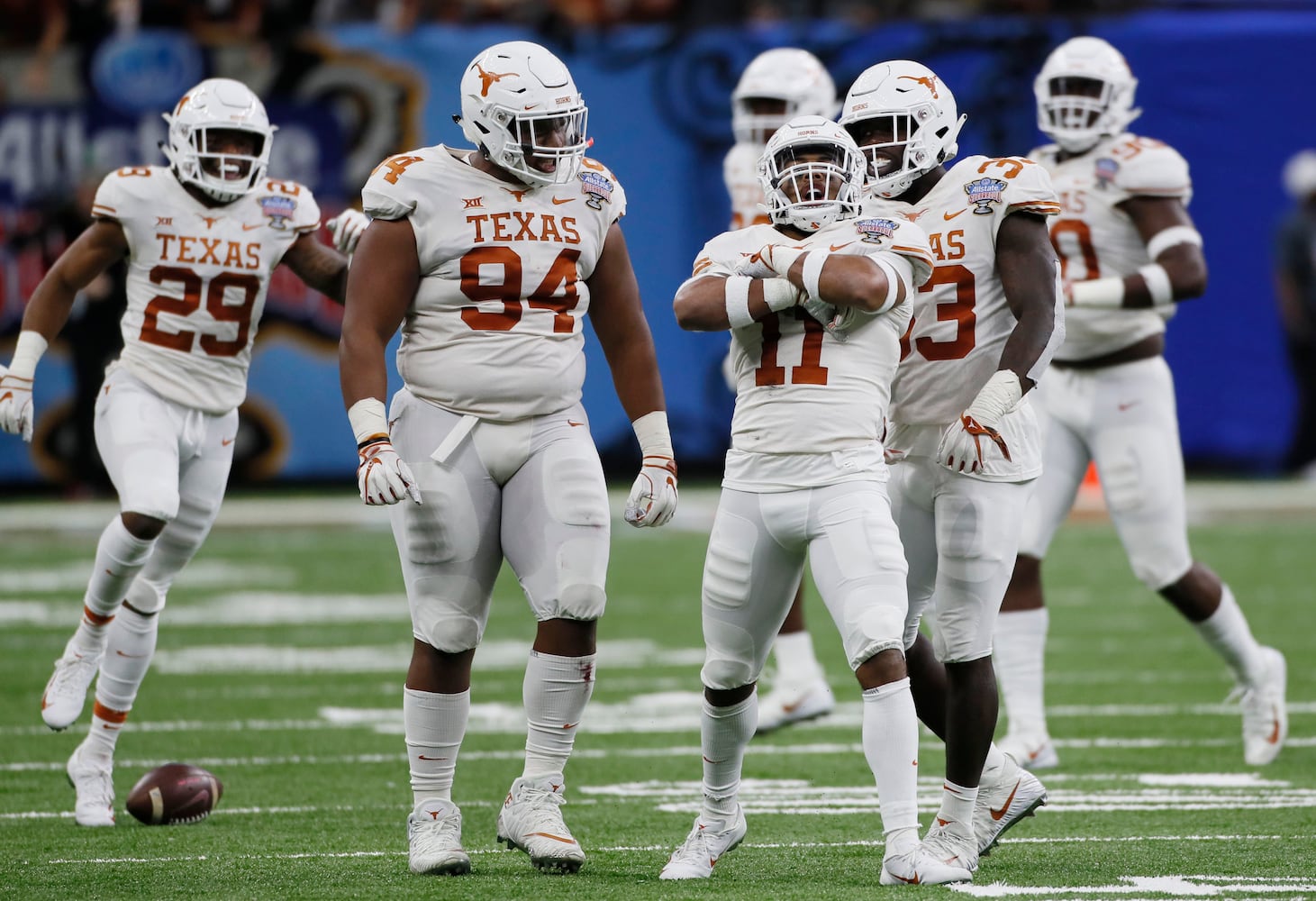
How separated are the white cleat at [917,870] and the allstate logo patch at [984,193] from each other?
4.94ft

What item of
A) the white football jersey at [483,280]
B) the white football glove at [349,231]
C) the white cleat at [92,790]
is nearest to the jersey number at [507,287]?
the white football jersey at [483,280]

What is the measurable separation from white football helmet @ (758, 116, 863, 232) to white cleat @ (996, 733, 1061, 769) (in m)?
2.33

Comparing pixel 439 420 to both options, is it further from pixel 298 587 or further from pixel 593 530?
pixel 298 587

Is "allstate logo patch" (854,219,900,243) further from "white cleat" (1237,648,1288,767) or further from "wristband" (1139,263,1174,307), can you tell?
"white cleat" (1237,648,1288,767)

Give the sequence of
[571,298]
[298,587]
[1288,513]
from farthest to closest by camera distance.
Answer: [1288,513] → [298,587] → [571,298]

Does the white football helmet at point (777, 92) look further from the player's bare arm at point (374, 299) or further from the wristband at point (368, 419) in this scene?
the wristband at point (368, 419)

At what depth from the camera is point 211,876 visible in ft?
15.7

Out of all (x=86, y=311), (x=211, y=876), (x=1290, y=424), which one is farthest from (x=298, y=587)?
(x=1290, y=424)

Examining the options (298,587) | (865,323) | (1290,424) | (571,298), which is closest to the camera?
(865,323)

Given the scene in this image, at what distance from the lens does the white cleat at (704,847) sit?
15.5 feet

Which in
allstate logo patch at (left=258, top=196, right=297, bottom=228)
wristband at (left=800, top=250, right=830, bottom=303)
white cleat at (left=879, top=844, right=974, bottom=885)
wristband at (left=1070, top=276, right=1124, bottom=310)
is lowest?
white cleat at (left=879, top=844, right=974, bottom=885)

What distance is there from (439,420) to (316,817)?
1399mm

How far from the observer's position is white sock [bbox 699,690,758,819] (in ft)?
15.7

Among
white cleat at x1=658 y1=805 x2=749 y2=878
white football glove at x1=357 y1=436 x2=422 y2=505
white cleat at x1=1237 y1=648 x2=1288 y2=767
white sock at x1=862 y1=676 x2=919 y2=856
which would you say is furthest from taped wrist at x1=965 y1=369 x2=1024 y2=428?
white cleat at x1=1237 y1=648 x2=1288 y2=767
